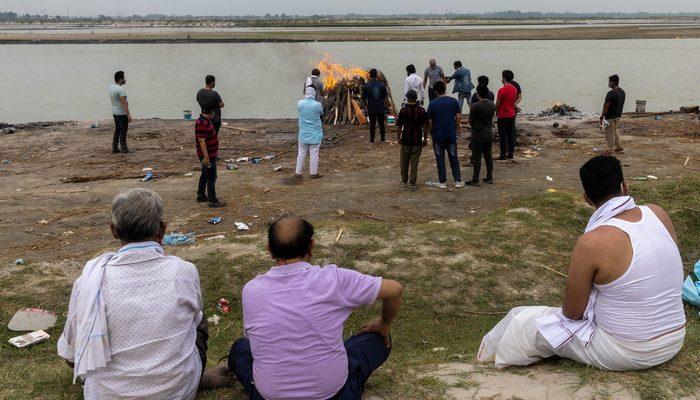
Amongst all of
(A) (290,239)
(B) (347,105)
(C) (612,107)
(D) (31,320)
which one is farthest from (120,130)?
(A) (290,239)

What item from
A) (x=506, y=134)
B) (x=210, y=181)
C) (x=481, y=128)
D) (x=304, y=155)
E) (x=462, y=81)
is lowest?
(x=210, y=181)

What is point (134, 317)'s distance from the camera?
10.4 ft

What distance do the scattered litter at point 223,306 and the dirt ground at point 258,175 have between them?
229 centimetres

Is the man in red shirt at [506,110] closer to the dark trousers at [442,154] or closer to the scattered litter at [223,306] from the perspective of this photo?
the dark trousers at [442,154]

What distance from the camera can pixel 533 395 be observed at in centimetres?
362

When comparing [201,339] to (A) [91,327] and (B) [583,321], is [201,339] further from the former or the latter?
(B) [583,321]

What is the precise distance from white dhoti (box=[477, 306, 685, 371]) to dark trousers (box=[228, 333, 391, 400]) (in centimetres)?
86

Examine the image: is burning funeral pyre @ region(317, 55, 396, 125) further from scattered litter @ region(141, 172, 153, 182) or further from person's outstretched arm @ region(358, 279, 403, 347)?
person's outstretched arm @ region(358, 279, 403, 347)

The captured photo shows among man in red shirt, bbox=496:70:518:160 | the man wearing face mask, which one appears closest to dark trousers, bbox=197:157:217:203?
the man wearing face mask

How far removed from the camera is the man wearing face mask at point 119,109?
13547 millimetres

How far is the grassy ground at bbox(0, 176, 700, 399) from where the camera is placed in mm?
4066

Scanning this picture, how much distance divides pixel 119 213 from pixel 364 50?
52.0 m

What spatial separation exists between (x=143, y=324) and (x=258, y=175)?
9201mm

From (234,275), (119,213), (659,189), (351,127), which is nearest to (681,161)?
(659,189)
